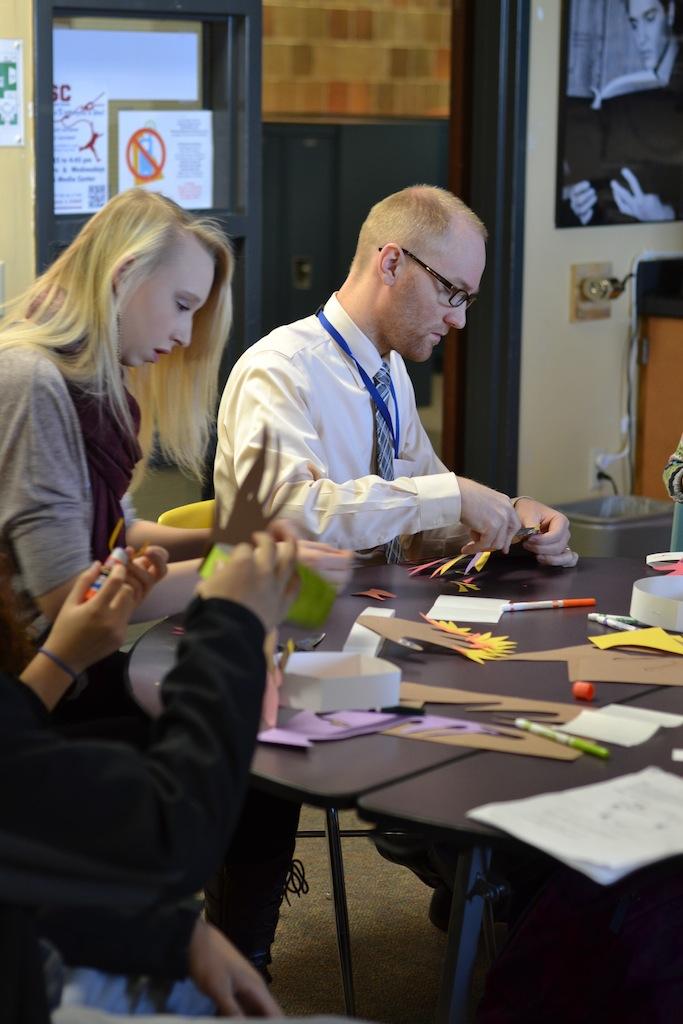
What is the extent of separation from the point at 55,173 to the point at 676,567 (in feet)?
5.82

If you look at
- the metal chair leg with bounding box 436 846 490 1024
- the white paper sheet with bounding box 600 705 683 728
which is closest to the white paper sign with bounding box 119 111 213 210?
the white paper sheet with bounding box 600 705 683 728

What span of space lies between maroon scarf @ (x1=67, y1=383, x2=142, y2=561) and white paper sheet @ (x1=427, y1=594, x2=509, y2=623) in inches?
20.4

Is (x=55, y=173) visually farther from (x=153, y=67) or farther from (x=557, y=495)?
(x=557, y=495)

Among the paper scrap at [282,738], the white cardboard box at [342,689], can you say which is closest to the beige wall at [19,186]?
the white cardboard box at [342,689]

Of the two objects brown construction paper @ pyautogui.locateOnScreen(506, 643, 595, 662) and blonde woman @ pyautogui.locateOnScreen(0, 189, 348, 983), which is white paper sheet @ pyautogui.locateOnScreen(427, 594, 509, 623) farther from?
blonde woman @ pyautogui.locateOnScreen(0, 189, 348, 983)

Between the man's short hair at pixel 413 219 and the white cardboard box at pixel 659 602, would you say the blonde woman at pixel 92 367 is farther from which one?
the white cardboard box at pixel 659 602

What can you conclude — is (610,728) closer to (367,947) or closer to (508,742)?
(508,742)

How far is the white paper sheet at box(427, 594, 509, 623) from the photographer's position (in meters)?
2.11

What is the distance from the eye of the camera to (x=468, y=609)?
2148 millimetres

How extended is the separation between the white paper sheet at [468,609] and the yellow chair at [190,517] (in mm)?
560

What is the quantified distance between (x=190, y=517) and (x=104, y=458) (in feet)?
1.56

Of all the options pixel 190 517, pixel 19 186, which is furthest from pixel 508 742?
pixel 19 186

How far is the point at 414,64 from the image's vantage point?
21.4 feet

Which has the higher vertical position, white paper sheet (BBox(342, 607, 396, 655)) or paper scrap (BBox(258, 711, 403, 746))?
white paper sheet (BBox(342, 607, 396, 655))
